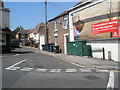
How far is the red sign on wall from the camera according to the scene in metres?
15.3

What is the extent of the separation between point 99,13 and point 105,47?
3.37m

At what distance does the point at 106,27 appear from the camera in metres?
16.4

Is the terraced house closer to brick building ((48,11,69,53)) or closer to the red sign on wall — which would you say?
the red sign on wall

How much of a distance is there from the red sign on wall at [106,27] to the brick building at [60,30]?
677cm

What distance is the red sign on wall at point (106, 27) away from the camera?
15325 mm

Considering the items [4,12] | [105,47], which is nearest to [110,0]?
[105,47]

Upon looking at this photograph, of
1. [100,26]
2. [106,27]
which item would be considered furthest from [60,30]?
[106,27]

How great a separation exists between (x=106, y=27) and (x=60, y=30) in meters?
11.1

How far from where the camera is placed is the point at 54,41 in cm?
2953

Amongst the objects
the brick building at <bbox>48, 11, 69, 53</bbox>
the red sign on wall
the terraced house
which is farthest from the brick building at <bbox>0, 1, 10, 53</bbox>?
the red sign on wall

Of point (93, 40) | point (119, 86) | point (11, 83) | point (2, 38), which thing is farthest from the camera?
point (2, 38)

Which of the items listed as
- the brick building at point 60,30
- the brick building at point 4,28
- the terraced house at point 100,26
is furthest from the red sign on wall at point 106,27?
the brick building at point 4,28

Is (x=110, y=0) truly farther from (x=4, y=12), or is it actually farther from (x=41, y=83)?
(x=4, y=12)

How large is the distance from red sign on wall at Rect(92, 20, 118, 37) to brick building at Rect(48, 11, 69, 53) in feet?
22.2
